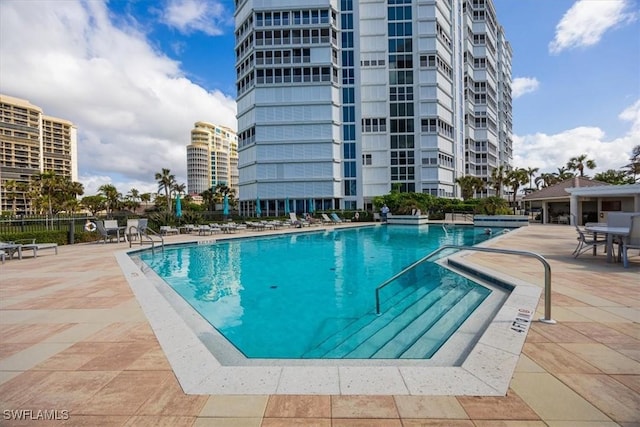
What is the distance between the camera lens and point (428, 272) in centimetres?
815

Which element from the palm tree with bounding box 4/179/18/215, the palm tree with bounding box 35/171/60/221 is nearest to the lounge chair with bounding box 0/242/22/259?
the palm tree with bounding box 35/171/60/221

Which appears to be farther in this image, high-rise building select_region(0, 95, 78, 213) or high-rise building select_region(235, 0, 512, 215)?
high-rise building select_region(0, 95, 78, 213)

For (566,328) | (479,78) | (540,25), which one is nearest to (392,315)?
(566,328)

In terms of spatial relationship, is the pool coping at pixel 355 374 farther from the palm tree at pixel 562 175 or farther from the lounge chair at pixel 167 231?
the palm tree at pixel 562 175

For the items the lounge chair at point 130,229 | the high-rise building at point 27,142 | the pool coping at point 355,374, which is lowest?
the pool coping at point 355,374

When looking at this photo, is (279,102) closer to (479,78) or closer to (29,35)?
(29,35)

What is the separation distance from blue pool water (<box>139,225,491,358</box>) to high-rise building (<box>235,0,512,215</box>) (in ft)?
87.3

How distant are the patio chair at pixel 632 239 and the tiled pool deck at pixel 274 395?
9.52 ft

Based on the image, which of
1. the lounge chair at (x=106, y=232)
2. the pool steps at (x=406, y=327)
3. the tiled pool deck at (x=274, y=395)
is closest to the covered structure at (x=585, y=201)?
the pool steps at (x=406, y=327)

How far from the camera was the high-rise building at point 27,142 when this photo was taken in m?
84.4

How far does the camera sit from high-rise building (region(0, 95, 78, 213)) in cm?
8438

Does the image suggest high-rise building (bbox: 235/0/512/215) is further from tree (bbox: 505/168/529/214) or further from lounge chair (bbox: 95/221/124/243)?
lounge chair (bbox: 95/221/124/243)

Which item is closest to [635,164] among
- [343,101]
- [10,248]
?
[343,101]

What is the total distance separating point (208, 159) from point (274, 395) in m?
146
